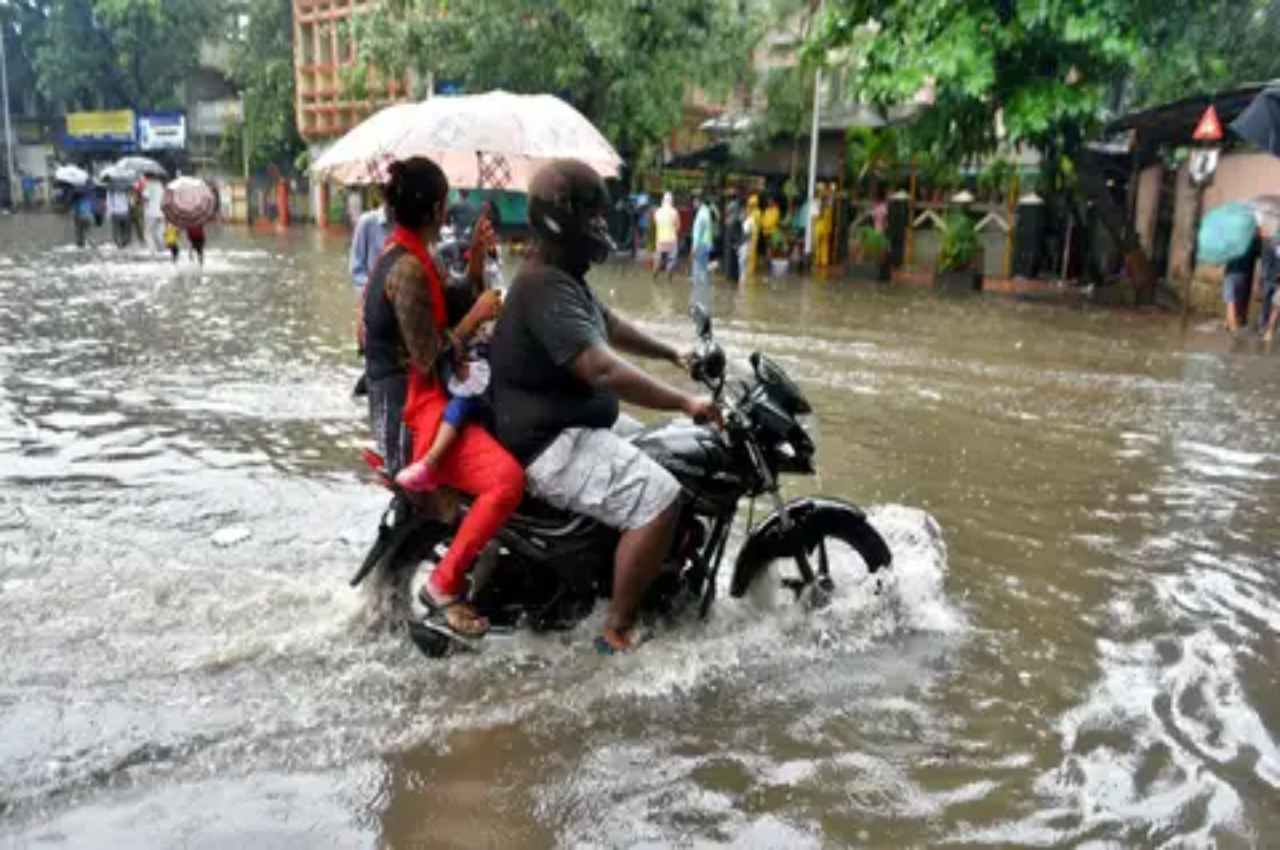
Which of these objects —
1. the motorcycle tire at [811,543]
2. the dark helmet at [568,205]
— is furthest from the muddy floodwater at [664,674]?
the dark helmet at [568,205]

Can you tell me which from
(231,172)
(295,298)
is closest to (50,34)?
(231,172)

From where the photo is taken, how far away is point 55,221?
132 ft

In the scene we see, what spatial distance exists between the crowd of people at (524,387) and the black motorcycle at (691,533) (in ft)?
0.35

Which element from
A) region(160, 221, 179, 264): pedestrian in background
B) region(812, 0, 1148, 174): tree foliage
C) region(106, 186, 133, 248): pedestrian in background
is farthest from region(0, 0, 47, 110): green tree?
region(812, 0, 1148, 174): tree foliage

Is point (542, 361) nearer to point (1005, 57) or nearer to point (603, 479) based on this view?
point (603, 479)

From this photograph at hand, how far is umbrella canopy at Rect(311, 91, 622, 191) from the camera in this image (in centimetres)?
697

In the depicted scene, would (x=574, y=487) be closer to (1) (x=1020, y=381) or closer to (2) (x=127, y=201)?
(1) (x=1020, y=381)

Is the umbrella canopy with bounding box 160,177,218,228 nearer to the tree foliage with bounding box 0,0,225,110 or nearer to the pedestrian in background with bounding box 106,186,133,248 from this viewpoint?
the pedestrian in background with bounding box 106,186,133,248

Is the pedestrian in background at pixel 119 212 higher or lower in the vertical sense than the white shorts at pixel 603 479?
Result: higher

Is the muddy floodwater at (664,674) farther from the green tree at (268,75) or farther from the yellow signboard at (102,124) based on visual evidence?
the yellow signboard at (102,124)

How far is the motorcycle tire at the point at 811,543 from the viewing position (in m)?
4.48

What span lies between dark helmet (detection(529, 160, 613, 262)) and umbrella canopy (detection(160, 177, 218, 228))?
1701cm

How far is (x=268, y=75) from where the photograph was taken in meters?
42.2

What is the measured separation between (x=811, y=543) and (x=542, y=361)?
137 centimetres
